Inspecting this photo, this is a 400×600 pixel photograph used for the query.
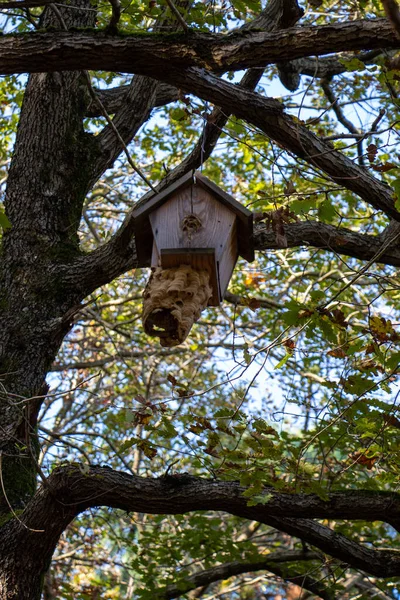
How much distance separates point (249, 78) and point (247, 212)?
160 cm

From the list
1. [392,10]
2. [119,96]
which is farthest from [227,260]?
[119,96]

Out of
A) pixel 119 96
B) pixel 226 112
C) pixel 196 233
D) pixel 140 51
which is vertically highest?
pixel 119 96

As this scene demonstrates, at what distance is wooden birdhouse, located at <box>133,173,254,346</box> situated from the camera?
10.5 ft

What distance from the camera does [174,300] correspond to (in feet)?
10.4

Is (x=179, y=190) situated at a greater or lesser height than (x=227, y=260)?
greater

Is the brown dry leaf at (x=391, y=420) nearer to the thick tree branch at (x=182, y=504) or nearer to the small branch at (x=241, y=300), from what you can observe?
the thick tree branch at (x=182, y=504)

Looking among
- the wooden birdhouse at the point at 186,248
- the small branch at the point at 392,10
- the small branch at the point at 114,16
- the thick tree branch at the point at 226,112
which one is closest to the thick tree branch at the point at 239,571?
the wooden birdhouse at the point at 186,248

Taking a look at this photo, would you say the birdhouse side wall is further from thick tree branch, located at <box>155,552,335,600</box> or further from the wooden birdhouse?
thick tree branch, located at <box>155,552,335,600</box>

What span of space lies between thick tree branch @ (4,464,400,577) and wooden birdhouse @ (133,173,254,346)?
2.84 feet

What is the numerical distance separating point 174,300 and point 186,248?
241 millimetres

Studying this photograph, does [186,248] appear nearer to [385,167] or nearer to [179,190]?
[179,190]

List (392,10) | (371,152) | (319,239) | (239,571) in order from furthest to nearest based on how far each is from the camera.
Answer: (239,571)
(319,239)
(371,152)
(392,10)

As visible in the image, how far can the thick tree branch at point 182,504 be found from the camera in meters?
3.66

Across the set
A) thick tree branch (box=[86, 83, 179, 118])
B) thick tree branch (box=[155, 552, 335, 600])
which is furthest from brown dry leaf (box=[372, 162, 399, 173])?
thick tree branch (box=[155, 552, 335, 600])
